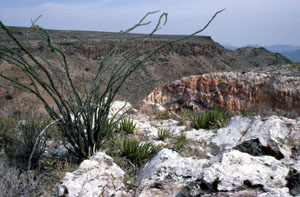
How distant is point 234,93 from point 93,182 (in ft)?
26.3

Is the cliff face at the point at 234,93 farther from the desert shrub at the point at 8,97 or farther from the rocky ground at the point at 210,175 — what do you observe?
the desert shrub at the point at 8,97

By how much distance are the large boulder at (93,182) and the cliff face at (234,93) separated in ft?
22.7

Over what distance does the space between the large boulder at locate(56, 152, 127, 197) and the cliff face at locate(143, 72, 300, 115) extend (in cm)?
693

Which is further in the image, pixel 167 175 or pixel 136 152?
pixel 136 152

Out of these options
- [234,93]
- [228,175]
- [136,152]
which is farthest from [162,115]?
[228,175]

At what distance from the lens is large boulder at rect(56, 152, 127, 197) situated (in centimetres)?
→ 249

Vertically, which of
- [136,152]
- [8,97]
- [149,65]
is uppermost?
[136,152]

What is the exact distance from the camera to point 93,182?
2.61 m

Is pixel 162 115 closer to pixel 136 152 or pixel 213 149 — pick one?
pixel 213 149

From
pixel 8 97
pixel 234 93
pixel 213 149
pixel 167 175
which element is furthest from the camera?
pixel 8 97

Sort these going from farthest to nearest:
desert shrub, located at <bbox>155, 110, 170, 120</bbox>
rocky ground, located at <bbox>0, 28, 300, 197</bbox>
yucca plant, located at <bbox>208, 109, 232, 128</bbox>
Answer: desert shrub, located at <bbox>155, 110, 170, 120</bbox> < yucca plant, located at <bbox>208, 109, 232, 128</bbox> < rocky ground, located at <bbox>0, 28, 300, 197</bbox>

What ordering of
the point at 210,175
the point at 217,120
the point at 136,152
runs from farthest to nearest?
1. the point at 217,120
2. the point at 136,152
3. the point at 210,175

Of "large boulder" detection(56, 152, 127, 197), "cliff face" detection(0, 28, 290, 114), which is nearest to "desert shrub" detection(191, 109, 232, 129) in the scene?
"large boulder" detection(56, 152, 127, 197)

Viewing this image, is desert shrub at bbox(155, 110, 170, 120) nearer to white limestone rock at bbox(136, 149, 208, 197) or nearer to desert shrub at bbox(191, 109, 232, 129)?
desert shrub at bbox(191, 109, 232, 129)
